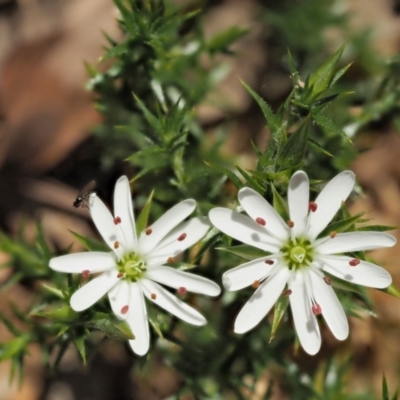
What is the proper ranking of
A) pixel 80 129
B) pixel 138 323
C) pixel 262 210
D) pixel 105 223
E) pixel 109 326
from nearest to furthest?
pixel 109 326 → pixel 262 210 → pixel 138 323 → pixel 105 223 → pixel 80 129

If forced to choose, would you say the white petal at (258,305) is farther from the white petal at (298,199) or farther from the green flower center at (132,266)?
the green flower center at (132,266)

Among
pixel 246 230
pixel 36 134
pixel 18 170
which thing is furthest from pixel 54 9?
pixel 246 230

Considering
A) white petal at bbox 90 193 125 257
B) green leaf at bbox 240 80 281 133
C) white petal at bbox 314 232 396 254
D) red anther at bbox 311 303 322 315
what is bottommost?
red anther at bbox 311 303 322 315

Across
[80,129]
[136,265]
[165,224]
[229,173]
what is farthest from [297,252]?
[80,129]

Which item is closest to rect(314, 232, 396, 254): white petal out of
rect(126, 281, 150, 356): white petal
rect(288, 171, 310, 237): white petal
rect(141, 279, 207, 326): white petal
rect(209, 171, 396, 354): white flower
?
rect(209, 171, 396, 354): white flower

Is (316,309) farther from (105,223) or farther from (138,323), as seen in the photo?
(105,223)

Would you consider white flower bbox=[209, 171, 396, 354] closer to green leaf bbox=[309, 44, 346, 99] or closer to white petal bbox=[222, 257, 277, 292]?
white petal bbox=[222, 257, 277, 292]
